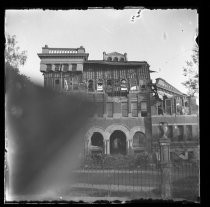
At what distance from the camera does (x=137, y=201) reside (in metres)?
5.29

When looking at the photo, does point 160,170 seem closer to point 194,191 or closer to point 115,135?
point 194,191

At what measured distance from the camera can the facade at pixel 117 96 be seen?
560 centimetres

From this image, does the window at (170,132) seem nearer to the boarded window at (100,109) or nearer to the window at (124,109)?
the window at (124,109)

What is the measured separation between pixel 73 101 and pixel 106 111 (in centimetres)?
64

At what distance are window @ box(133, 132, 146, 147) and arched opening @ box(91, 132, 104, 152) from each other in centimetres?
61

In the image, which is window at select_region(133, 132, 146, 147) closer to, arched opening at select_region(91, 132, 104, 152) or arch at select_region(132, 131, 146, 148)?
arch at select_region(132, 131, 146, 148)

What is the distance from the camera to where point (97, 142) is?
5.64 metres

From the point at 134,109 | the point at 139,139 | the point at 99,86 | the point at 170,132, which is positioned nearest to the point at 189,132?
the point at 170,132

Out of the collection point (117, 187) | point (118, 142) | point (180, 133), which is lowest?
point (117, 187)

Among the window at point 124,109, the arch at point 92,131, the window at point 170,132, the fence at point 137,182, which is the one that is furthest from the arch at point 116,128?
the window at point 170,132

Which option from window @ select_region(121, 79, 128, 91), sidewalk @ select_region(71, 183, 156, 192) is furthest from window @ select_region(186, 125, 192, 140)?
window @ select_region(121, 79, 128, 91)

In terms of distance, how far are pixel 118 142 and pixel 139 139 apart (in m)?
0.40

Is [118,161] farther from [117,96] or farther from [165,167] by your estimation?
[117,96]
